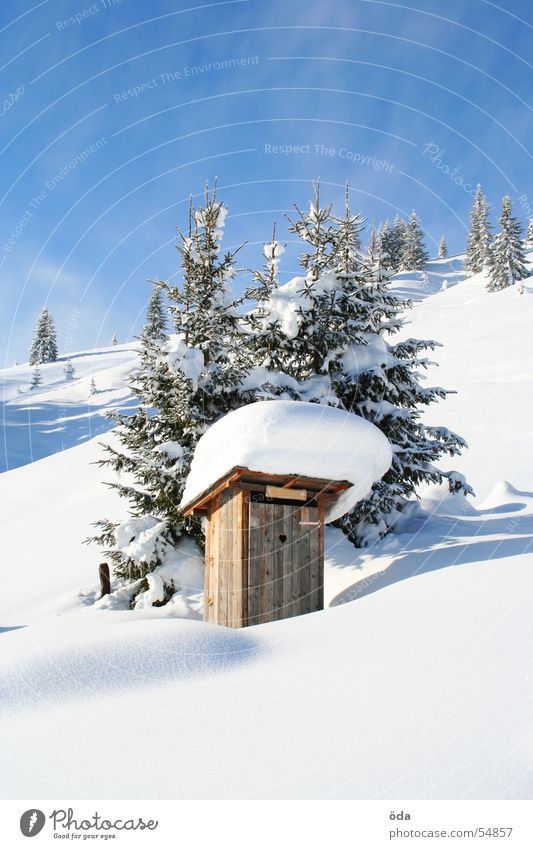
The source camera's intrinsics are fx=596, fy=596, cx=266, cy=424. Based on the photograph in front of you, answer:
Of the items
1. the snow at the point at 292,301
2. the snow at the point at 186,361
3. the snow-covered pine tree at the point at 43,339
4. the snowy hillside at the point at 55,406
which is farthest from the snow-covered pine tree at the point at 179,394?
the snow-covered pine tree at the point at 43,339

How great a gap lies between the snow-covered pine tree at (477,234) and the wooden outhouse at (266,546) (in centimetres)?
7557

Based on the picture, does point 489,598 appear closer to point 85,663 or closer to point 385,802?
point 385,802

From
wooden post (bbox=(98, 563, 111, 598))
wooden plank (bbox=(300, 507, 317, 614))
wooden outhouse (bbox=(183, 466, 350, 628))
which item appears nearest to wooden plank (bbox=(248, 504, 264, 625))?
wooden outhouse (bbox=(183, 466, 350, 628))

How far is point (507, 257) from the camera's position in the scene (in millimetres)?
57656

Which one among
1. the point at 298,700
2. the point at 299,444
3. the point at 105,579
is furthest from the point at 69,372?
the point at 298,700

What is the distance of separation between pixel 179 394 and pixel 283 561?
4707mm

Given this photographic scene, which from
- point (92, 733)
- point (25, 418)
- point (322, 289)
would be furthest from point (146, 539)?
point (25, 418)

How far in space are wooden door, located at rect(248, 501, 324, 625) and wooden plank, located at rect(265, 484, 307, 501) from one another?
9.2 inches

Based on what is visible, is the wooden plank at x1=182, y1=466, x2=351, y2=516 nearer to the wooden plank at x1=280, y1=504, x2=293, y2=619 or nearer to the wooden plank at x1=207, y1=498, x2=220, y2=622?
the wooden plank at x1=207, y1=498, x2=220, y2=622

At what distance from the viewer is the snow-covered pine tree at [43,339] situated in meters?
83.9

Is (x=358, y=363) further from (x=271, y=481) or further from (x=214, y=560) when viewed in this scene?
(x=214, y=560)

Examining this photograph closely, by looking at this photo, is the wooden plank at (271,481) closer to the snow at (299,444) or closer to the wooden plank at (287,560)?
the snow at (299,444)

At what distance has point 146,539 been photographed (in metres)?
11.7

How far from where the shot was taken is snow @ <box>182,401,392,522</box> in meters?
7.79
